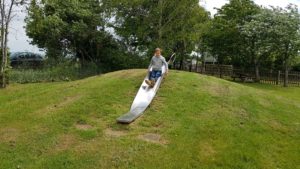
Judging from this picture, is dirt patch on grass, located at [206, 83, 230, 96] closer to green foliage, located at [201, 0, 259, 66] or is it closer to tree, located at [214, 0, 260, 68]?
green foliage, located at [201, 0, 259, 66]

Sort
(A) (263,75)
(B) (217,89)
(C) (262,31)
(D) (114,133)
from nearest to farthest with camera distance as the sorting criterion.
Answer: (D) (114,133) < (B) (217,89) < (C) (262,31) < (A) (263,75)

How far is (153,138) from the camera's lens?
796 centimetres

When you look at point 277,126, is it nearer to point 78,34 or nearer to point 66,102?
point 66,102

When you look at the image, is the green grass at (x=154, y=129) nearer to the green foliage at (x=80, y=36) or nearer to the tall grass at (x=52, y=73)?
the tall grass at (x=52, y=73)

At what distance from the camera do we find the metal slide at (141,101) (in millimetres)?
8742

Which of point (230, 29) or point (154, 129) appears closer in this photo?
A: point (154, 129)

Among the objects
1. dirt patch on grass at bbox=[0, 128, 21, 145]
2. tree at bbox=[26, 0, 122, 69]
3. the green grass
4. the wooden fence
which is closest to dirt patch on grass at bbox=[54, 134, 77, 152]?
the green grass

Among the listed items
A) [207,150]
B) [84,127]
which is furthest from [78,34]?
[207,150]

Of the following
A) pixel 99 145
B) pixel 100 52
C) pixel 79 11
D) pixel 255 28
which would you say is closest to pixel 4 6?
pixel 79 11

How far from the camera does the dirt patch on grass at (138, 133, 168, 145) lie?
7.79 meters

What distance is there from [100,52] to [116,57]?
5.25 ft

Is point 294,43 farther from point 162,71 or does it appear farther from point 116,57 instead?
point 162,71

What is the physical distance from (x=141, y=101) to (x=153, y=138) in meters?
1.88

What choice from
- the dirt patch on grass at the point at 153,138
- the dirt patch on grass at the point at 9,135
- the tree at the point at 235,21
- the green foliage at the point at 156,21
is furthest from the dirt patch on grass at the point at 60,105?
the tree at the point at 235,21
